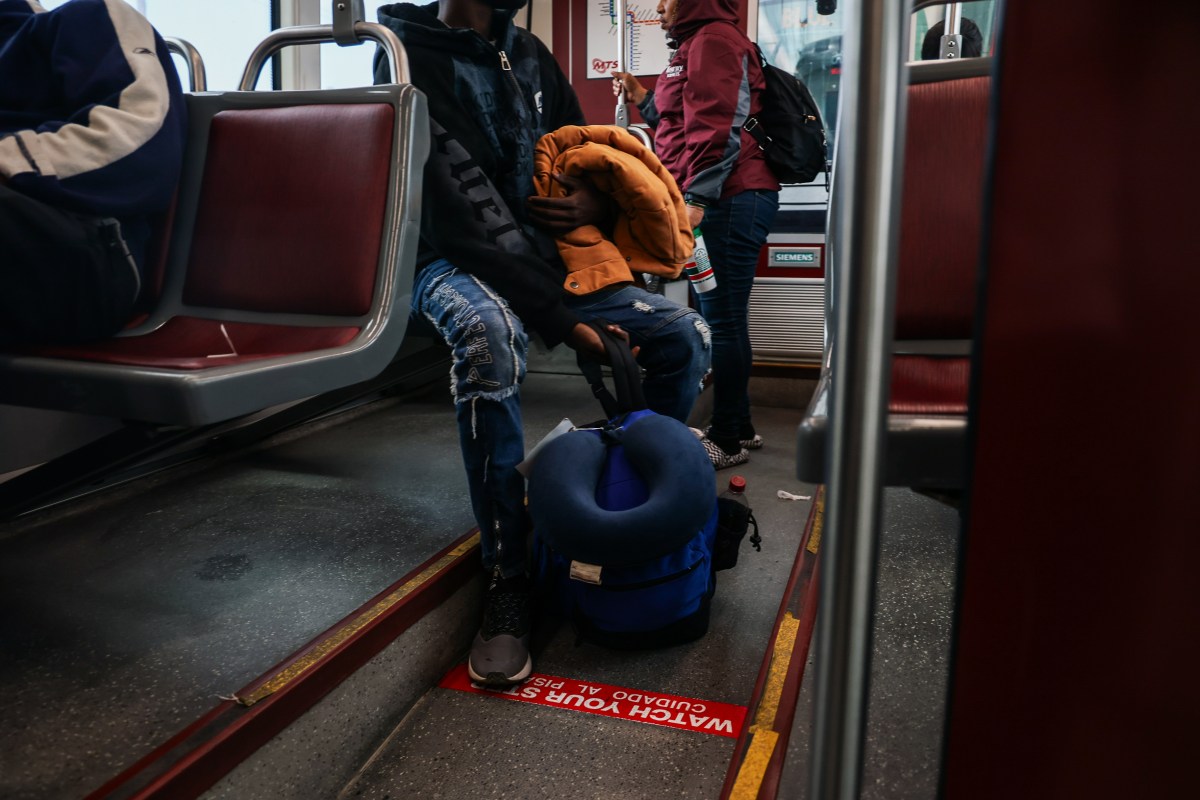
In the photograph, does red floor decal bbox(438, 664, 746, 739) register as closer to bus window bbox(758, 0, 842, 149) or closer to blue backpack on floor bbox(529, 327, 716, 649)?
blue backpack on floor bbox(529, 327, 716, 649)

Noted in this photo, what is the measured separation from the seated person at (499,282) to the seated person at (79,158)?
1.83ft

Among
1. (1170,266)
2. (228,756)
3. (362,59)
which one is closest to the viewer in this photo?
(1170,266)

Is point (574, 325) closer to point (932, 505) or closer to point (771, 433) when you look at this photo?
point (932, 505)

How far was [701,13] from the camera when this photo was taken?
2562 mm

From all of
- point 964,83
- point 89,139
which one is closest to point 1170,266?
point 964,83

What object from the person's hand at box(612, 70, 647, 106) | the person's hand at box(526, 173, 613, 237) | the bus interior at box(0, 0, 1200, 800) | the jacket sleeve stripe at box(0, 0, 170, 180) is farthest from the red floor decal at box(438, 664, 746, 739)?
the person's hand at box(612, 70, 647, 106)

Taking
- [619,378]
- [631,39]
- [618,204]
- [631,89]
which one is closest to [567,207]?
[618,204]

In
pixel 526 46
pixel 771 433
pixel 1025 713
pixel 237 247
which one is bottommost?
pixel 771 433

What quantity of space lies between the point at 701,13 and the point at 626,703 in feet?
6.69

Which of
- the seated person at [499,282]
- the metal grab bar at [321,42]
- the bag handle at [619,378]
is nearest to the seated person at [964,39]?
the seated person at [499,282]

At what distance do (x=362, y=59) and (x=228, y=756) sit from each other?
2757 millimetres

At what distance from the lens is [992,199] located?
0.42m

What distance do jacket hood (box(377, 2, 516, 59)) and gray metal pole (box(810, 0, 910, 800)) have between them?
1.64 meters

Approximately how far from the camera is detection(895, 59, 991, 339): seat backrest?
1255 mm
